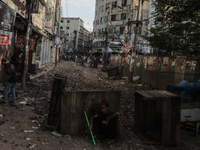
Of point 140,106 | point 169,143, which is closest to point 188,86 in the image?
point 140,106

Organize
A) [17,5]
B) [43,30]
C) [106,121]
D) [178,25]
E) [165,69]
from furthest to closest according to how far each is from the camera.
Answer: [43,30], [165,69], [178,25], [17,5], [106,121]

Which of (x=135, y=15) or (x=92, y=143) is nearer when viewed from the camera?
(x=92, y=143)

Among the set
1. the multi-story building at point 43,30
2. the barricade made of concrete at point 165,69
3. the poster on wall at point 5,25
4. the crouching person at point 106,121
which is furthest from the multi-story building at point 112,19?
the crouching person at point 106,121

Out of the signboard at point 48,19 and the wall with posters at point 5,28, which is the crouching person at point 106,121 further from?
the signboard at point 48,19

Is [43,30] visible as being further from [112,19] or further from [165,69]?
[112,19]

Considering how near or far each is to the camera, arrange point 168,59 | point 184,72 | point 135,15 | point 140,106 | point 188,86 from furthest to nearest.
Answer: point 135,15 → point 168,59 → point 184,72 → point 188,86 → point 140,106

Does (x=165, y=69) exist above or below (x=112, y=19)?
below

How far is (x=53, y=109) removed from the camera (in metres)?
4.56

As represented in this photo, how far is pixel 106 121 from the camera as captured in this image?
14.3 ft

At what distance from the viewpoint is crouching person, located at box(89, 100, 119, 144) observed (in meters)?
4.32

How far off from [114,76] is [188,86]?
10213 millimetres

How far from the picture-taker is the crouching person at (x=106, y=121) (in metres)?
4.32

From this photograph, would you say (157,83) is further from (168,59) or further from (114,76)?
(114,76)

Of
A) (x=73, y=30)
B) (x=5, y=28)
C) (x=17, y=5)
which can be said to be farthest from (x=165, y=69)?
(x=73, y=30)
